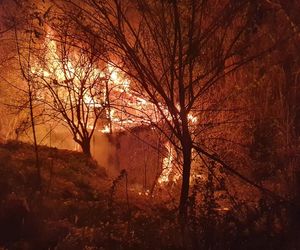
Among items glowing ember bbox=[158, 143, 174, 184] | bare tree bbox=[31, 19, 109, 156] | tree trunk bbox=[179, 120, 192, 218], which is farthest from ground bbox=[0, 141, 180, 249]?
bare tree bbox=[31, 19, 109, 156]

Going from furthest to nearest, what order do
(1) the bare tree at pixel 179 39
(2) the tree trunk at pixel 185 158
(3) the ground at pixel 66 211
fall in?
(2) the tree trunk at pixel 185 158 < (1) the bare tree at pixel 179 39 < (3) the ground at pixel 66 211

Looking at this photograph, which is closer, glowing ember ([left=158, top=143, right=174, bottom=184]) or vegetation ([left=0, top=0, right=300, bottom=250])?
vegetation ([left=0, top=0, right=300, bottom=250])

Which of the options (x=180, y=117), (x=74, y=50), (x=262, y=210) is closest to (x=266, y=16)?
(x=74, y=50)

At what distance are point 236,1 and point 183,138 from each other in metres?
2.25

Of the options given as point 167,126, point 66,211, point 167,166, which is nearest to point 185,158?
point 167,126

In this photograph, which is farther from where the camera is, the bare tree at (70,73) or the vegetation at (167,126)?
the bare tree at (70,73)

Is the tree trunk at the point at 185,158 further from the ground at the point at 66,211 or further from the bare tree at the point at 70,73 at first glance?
the bare tree at the point at 70,73

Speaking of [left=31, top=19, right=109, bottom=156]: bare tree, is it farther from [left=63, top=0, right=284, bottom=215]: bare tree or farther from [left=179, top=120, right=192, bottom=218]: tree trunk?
[left=179, top=120, right=192, bottom=218]: tree trunk

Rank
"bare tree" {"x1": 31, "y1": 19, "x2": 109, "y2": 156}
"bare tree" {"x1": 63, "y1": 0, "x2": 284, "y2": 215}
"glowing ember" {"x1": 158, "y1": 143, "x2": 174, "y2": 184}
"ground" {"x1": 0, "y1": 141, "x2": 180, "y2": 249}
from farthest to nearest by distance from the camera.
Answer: "bare tree" {"x1": 31, "y1": 19, "x2": 109, "y2": 156}
"glowing ember" {"x1": 158, "y1": 143, "x2": 174, "y2": 184}
"bare tree" {"x1": 63, "y1": 0, "x2": 284, "y2": 215}
"ground" {"x1": 0, "y1": 141, "x2": 180, "y2": 249}

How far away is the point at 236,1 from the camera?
24.4 feet

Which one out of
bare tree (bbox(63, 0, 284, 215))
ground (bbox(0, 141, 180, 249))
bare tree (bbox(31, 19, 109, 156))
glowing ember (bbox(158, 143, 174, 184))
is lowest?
ground (bbox(0, 141, 180, 249))

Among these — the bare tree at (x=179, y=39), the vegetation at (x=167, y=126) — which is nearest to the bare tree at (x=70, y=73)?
the vegetation at (x=167, y=126)

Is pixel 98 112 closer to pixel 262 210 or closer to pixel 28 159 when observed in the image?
pixel 28 159

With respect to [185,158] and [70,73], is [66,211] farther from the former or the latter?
[70,73]
